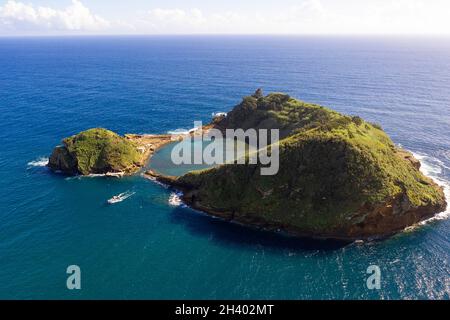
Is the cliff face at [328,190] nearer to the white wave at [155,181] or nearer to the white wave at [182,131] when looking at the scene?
the white wave at [155,181]

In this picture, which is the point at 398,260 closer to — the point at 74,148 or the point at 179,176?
the point at 179,176

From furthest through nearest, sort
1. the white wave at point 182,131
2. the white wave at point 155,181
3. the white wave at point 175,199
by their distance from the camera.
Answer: the white wave at point 182,131, the white wave at point 155,181, the white wave at point 175,199

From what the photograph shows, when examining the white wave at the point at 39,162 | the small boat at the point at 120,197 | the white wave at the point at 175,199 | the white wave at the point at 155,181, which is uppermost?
the white wave at the point at 39,162

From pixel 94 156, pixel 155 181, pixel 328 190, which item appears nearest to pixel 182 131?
pixel 94 156

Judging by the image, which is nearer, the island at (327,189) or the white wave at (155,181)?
the island at (327,189)
